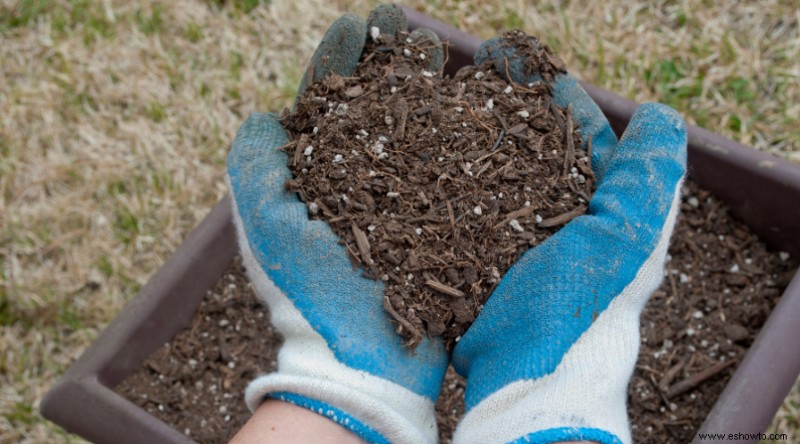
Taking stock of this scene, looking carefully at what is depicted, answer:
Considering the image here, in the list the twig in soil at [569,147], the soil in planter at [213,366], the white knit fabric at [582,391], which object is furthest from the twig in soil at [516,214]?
the soil in planter at [213,366]

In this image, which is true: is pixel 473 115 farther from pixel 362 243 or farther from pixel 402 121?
pixel 362 243

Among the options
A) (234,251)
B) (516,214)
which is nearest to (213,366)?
(234,251)

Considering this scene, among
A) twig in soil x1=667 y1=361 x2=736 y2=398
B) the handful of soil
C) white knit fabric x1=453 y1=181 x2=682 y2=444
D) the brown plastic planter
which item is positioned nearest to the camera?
white knit fabric x1=453 y1=181 x2=682 y2=444

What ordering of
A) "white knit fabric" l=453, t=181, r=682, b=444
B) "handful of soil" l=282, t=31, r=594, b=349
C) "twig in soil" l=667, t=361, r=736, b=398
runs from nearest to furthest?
"white knit fabric" l=453, t=181, r=682, b=444
"handful of soil" l=282, t=31, r=594, b=349
"twig in soil" l=667, t=361, r=736, b=398

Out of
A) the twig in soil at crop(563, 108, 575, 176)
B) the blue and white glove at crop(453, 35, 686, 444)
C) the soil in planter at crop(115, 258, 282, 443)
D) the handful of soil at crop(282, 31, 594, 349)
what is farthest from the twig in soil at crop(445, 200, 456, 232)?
the soil in planter at crop(115, 258, 282, 443)

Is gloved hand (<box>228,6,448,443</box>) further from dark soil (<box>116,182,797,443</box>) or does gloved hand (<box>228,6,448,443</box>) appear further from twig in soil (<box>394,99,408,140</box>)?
dark soil (<box>116,182,797,443</box>)

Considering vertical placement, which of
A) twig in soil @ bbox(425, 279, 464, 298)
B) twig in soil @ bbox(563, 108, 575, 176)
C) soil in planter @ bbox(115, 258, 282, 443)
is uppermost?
twig in soil @ bbox(563, 108, 575, 176)

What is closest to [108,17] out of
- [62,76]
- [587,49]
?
[62,76]

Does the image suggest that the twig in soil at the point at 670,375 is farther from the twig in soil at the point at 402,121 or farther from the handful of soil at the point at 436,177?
the twig in soil at the point at 402,121
